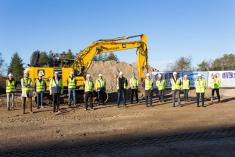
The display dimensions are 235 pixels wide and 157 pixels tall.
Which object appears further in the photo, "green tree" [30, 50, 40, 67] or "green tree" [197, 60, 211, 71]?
"green tree" [197, 60, 211, 71]

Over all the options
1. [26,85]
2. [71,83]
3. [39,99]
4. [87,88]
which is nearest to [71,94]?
[71,83]

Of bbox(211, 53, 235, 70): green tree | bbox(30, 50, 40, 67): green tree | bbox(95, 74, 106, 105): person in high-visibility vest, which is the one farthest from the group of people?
bbox(211, 53, 235, 70): green tree

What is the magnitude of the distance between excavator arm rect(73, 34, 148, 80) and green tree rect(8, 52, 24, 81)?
5281cm

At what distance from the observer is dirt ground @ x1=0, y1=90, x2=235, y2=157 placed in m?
8.31

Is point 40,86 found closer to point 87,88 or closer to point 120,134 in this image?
point 87,88

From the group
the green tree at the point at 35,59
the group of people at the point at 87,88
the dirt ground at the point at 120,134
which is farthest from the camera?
the green tree at the point at 35,59

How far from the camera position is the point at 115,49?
2184 cm

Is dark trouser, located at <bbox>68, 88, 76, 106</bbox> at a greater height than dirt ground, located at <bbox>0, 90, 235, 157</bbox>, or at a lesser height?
greater

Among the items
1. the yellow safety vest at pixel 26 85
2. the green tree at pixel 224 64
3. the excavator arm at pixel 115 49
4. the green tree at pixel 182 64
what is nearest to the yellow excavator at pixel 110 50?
the excavator arm at pixel 115 49

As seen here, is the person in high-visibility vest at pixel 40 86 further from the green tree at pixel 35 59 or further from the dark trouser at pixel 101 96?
the dark trouser at pixel 101 96

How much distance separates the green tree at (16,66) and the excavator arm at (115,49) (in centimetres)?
5281

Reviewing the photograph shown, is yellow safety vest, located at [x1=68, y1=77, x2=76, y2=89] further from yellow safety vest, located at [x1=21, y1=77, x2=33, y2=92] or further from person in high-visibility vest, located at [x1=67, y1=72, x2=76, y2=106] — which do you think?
yellow safety vest, located at [x1=21, y1=77, x2=33, y2=92]

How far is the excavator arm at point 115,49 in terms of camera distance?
70.5ft

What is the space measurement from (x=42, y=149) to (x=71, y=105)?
1128 cm
